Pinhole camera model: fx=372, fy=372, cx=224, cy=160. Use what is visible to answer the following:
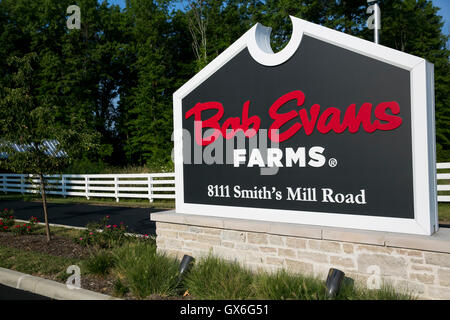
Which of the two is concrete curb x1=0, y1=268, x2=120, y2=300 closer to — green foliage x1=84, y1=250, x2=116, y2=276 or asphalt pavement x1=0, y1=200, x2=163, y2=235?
green foliage x1=84, y1=250, x2=116, y2=276

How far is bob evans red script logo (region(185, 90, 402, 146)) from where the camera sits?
16.8ft

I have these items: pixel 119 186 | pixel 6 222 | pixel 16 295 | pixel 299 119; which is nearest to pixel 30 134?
pixel 6 222

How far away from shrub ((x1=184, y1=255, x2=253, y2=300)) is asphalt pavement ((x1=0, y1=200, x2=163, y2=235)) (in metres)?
5.09

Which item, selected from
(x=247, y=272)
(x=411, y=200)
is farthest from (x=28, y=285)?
(x=411, y=200)

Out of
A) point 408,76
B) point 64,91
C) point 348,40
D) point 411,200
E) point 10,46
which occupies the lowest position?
point 411,200

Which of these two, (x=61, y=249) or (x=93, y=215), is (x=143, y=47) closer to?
(x=93, y=215)

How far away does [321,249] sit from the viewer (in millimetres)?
5387

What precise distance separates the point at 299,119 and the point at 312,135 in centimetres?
34

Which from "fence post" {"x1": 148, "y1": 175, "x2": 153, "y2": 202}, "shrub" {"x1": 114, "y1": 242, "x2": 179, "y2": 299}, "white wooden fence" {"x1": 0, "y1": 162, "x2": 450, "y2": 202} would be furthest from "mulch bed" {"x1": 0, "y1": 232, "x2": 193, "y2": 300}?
"fence post" {"x1": 148, "y1": 175, "x2": 153, "y2": 202}

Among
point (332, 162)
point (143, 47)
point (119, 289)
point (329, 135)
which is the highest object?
point (143, 47)

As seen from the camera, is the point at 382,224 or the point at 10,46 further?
the point at 10,46

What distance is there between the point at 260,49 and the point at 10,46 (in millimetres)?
37632

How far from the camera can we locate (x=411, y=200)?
4.91m
